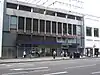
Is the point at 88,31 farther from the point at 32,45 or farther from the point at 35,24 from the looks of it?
the point at 32,45

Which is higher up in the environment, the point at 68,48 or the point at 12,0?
the point at 12,0

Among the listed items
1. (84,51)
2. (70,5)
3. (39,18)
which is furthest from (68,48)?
(70,5)

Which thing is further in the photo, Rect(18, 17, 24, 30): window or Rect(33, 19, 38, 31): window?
Rect(33, 19, 38, 31): window

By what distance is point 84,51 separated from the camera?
169ft

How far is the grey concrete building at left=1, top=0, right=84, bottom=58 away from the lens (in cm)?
3794

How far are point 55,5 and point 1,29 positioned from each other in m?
18.7

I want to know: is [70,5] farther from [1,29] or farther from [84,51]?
[1,29]

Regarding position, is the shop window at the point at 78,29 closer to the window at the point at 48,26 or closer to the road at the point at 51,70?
the window at the point at 48,26

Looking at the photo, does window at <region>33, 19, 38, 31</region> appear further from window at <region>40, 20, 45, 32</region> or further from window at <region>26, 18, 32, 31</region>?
window at <region>40, 20, 45, 32</region>

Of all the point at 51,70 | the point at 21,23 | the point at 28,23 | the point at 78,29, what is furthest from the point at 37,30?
the point at 51,70

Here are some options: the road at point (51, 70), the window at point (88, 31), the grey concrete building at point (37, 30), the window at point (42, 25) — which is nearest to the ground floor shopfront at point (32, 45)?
the grey concrete building at point (37, 30)

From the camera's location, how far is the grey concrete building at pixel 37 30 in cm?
3794

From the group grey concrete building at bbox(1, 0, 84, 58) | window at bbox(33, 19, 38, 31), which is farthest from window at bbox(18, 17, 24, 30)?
window at bbox(33, 19, 38, 31)

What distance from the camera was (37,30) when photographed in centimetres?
4162
